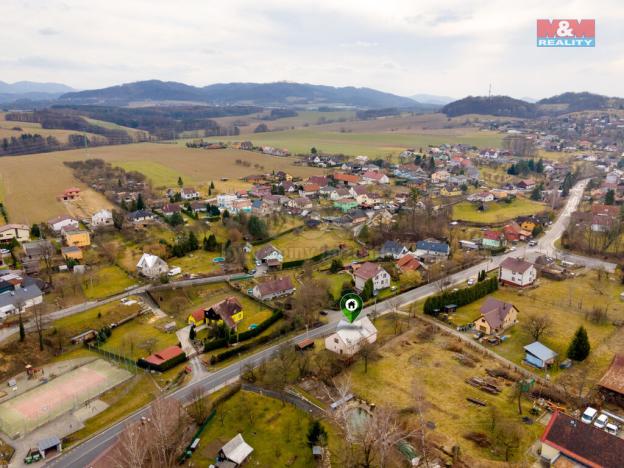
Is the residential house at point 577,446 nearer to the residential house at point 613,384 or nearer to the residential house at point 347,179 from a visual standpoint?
the residential house at point 613,384

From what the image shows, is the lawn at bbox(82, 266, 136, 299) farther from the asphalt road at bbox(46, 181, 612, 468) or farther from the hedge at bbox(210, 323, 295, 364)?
the asphalt road at bbox(46, 181, 612, 468)

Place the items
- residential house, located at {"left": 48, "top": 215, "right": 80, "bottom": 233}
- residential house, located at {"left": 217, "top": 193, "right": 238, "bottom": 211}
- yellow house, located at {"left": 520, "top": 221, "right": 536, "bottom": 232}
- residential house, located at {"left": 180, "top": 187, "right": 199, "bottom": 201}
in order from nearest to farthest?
residential house, located at {"left": 48, "top": 215, "right": 80, "bottom": 233}
yellow house, located at {"left": 520, "top": 221, "right": 536, "bottom": 232}
residential house, located at {"left": 217, "top": 193, "right": 238, "bottom": 211}
residential house, located at {"left": 180, "top": 187, "right": 199, "bottom": 201}

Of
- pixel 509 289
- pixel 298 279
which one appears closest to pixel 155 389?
pixel 298 279

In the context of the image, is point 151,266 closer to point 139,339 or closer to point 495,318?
point 139,339

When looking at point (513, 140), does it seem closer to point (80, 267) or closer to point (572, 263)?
point (572, 263)

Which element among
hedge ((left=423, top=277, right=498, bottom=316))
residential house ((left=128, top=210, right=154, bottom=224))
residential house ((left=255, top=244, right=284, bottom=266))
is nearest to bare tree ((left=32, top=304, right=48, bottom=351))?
residential house ((left=255, top=244, right=284, bottom=266))

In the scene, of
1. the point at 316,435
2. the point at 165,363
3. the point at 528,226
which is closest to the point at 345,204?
the point at 528,226
